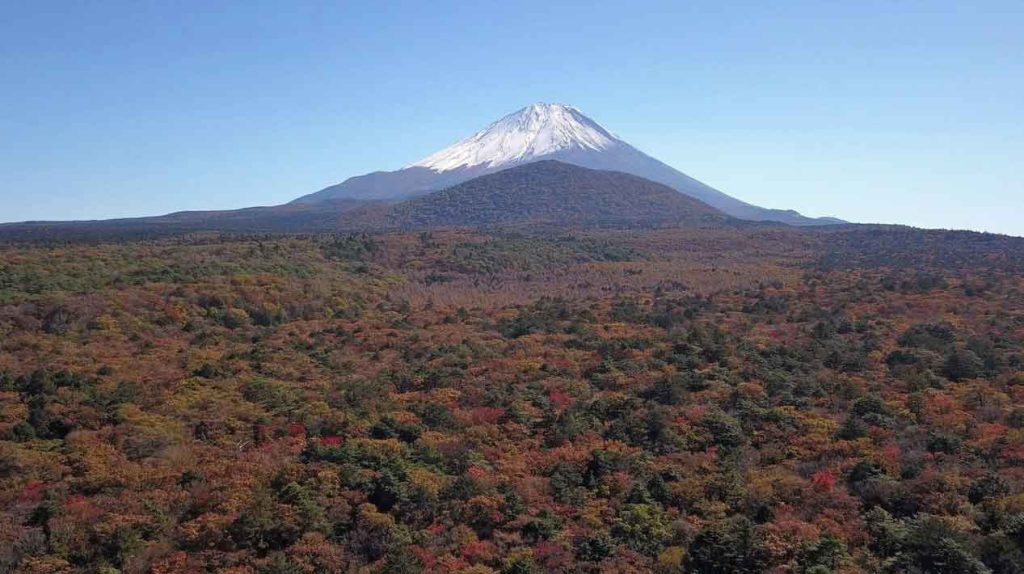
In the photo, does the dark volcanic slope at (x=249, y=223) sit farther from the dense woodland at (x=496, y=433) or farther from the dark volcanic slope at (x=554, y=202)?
the dense woodland at (x=496, y=433)

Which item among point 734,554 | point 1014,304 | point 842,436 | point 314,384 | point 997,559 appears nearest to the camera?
point 997,559

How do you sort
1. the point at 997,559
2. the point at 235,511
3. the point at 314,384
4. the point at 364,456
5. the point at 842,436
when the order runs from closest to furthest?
1. the point at 997,559
2. the point at 235,511
3. the point at 364,456
4. the point at 842,436
5. the point at 314,384

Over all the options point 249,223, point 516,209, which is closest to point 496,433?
point 516,209

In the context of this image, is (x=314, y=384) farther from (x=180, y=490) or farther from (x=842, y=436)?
(x=842, y=436)

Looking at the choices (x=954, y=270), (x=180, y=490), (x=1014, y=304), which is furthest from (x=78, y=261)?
(x=954, y=270)

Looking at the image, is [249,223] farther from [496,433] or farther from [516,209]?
[496,433]

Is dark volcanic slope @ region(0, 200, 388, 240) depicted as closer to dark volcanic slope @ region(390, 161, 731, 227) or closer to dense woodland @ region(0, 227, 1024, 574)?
dark volcanic slope @ region(390, 161, 731, 227)

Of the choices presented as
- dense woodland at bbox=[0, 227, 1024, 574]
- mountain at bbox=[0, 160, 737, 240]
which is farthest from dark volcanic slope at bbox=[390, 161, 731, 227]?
dense woodland at bbox=[0, 227, 1024, 574]

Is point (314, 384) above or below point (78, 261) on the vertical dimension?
below
